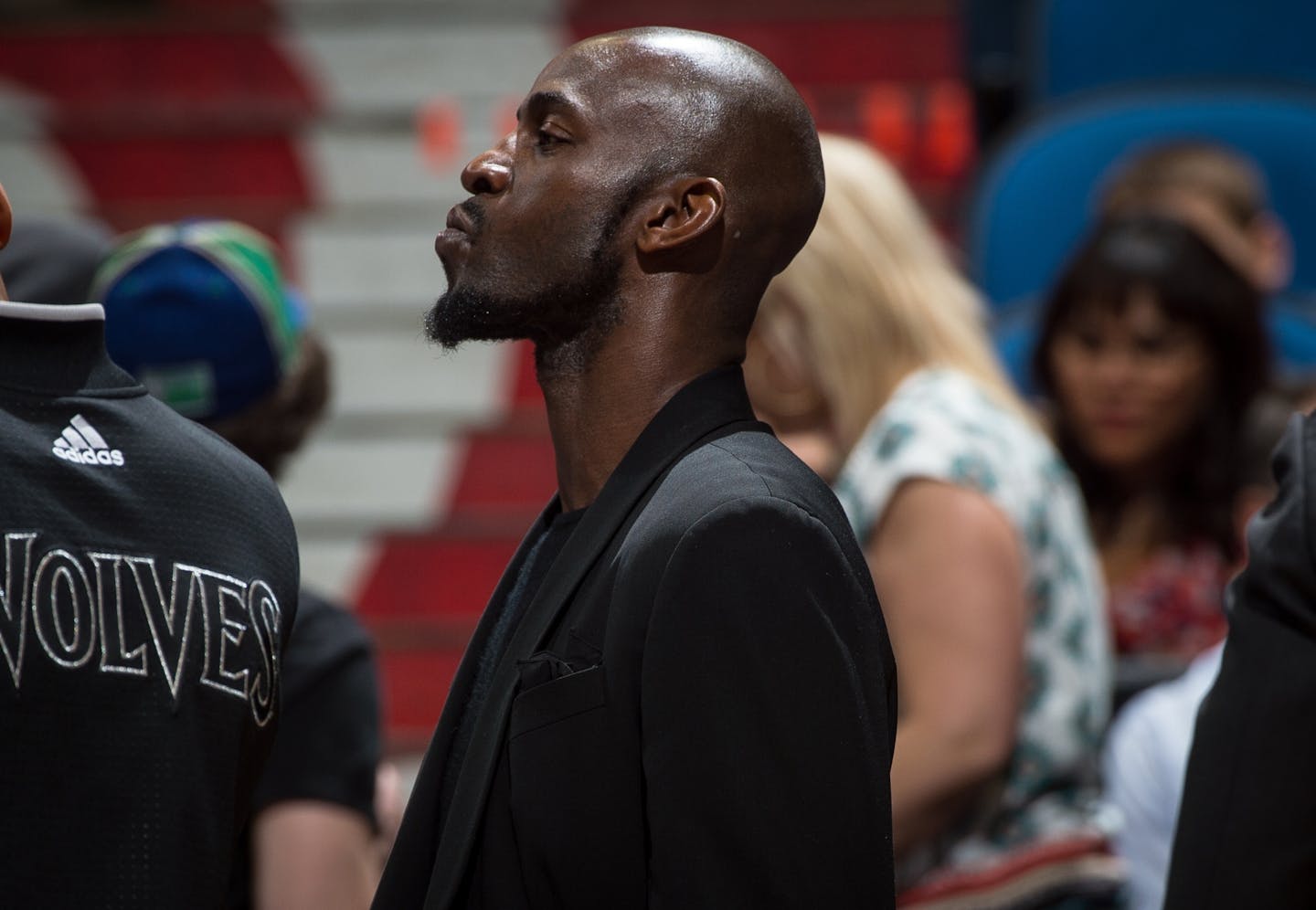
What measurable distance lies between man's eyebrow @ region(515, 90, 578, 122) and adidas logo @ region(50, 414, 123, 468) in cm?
40

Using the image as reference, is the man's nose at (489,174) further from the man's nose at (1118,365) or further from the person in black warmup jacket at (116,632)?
the man's nose at (1118,365)

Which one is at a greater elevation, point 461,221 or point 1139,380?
point 461,221

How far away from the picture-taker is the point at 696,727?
4.19ft

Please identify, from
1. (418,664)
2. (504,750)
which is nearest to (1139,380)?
(504,750)

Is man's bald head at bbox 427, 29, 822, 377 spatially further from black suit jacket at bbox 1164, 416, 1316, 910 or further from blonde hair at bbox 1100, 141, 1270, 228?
blonde hair at bbox 1100, 141, 1270, 228

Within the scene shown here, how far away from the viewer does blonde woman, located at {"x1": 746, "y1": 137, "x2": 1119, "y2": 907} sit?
2.24 metres

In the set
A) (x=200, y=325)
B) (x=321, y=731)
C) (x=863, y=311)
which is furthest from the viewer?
(x=863, y=311)

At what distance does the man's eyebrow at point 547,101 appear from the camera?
1465mm

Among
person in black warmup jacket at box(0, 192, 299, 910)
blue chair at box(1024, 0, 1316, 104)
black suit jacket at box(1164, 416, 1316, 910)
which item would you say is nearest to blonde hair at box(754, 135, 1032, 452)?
black suit jacket at box(1164, 416, 1316, 910)

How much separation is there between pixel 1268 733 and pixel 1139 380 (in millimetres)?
1717

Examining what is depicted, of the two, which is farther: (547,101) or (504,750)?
(547,101)

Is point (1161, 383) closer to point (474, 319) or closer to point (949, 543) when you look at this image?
point (949, 543)

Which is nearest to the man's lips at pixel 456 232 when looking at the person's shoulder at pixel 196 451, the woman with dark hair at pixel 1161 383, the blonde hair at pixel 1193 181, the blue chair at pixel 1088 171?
the person's shoulder at pixel 196 451

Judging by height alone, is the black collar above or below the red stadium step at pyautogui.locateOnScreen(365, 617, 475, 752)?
above
